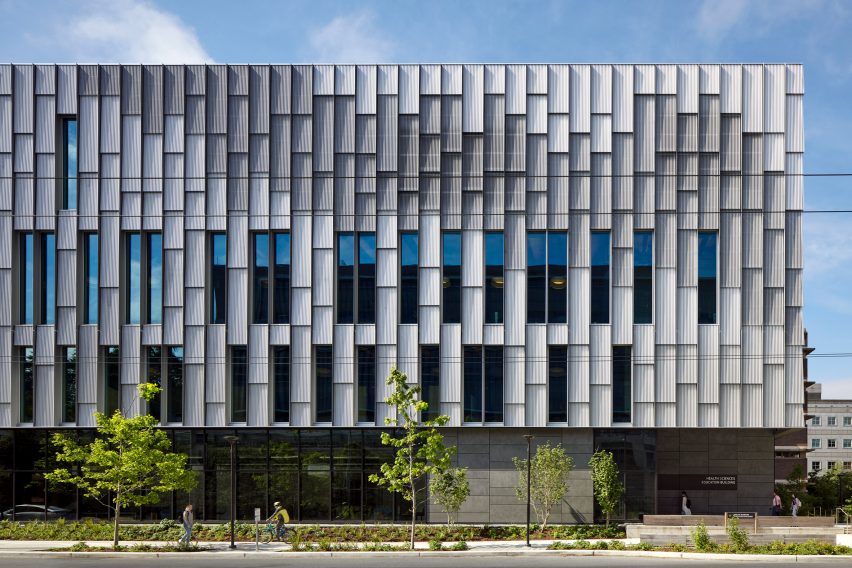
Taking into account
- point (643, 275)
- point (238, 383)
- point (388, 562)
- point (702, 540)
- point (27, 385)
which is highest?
point (643, 275)

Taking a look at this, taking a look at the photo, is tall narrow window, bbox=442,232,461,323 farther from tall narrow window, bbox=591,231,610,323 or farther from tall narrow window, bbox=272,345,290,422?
tall narrow window, bbox=272,345,290,422

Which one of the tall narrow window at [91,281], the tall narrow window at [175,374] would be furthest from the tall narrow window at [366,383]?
the tall narrow window at [91,281]

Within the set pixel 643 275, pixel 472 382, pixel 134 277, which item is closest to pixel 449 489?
pixel 472 382

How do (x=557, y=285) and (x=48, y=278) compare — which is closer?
(x=557, y=285)

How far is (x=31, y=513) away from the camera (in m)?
34.9

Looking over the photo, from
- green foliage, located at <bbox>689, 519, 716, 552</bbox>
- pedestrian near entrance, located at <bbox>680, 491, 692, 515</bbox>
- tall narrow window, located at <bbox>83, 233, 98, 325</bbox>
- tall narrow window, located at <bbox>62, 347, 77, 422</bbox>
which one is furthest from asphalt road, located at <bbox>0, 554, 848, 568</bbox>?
tall narrow window, located at <bbox>83, 233, 98, 325</bbox>

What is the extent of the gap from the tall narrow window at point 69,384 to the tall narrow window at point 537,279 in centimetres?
1994

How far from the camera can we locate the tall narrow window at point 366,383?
114ft

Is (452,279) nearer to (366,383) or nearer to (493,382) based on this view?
(493,382)

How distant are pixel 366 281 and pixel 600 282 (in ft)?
33.2

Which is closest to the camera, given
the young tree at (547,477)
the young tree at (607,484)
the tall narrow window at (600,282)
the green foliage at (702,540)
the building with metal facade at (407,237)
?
the green foliage at (702,540)

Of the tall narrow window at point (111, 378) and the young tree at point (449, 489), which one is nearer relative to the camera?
the young tree at point (449, 489)

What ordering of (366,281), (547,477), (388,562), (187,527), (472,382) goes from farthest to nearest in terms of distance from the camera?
(366,281) → (472,382) → (547,477) → (187,527) → (388,562)

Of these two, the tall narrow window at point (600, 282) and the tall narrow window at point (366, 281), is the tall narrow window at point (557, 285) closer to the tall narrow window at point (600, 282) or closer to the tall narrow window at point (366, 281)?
the tall narrow window at point (600, 282)
